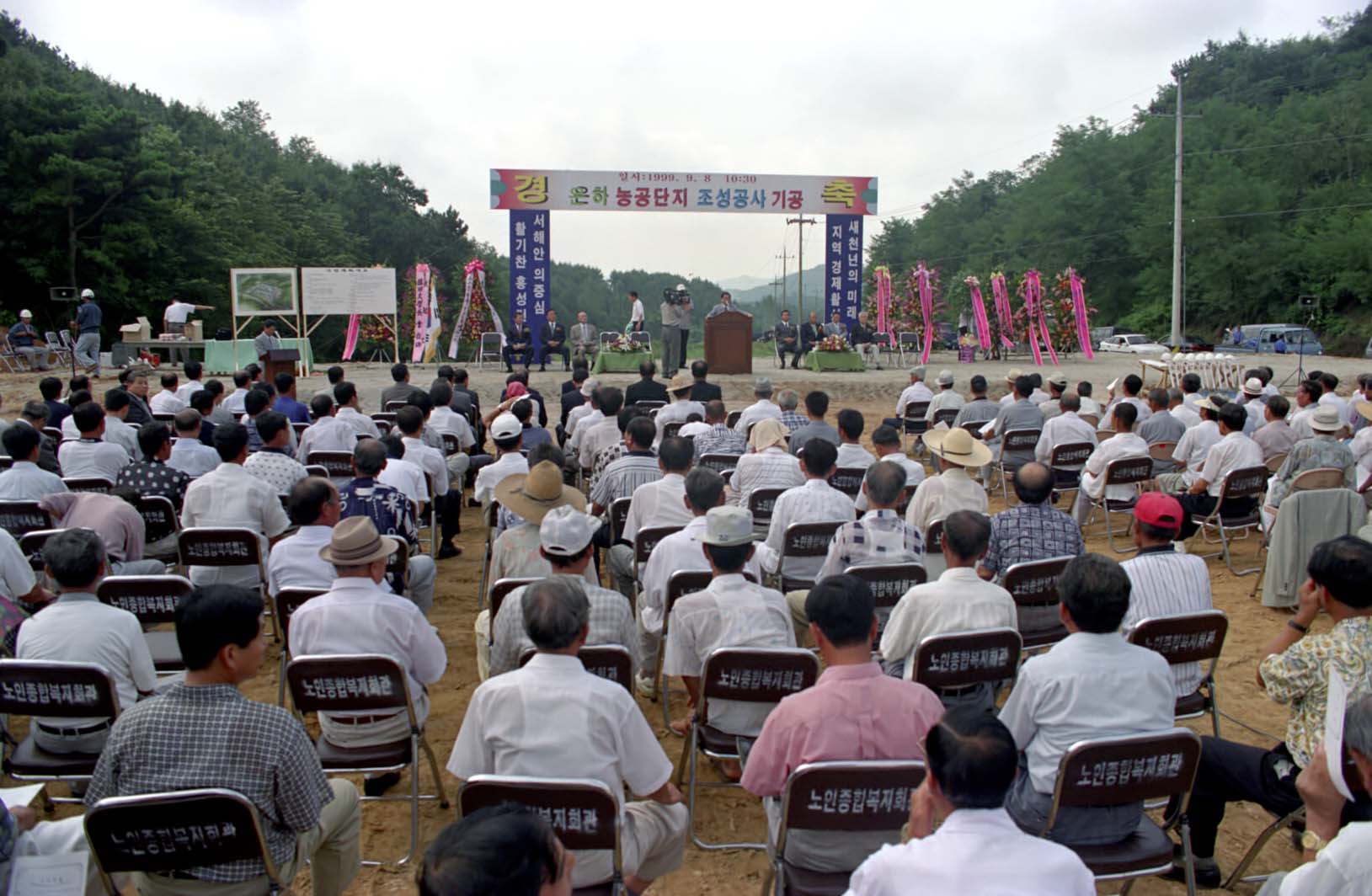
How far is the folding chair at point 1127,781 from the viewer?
7.91 ft

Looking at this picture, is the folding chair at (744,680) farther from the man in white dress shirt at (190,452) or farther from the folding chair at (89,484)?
the man in white dress shirt at (190,452)

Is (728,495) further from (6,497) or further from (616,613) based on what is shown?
(6,497)

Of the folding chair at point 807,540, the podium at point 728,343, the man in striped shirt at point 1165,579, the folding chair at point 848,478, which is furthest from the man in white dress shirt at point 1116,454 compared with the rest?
the podium at point 728,343

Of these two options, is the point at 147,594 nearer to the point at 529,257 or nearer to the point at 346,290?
the point at 346,290

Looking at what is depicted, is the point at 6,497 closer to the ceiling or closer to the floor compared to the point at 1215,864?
closer to the ceiling

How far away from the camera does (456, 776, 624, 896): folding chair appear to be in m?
2.15

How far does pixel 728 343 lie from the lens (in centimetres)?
1830

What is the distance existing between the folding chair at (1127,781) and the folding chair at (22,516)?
4774 millimetres

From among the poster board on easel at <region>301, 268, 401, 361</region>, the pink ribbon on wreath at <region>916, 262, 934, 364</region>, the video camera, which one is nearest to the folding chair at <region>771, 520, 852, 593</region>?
the video camera

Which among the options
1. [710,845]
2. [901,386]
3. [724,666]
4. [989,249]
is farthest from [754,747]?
[989,249]

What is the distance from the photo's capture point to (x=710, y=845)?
3.17 meters

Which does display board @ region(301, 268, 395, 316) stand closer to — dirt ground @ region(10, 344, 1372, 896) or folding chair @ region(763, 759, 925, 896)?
dirt ground @ region(10, 344, 1372, 896)

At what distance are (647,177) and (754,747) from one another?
19.1 meters

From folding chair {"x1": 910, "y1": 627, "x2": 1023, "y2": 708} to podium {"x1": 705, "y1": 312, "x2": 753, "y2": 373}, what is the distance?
15029 millimetres
